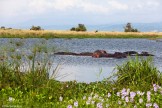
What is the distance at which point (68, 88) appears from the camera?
14648 millimetres

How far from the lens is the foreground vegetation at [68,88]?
1244 cm

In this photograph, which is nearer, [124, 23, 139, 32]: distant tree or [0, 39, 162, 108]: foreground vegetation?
[0, 39, 162, 108]: foreground vegetation

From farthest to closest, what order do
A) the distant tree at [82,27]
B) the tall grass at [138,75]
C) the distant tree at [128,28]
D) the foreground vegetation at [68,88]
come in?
1. the distant tree at [128,28]
2. the distant tree at [82,27]
3. the tall grass at [138,75]
4. the foreground vegetation at [68,88]

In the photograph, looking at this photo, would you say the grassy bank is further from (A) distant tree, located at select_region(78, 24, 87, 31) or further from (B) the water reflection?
(B) the water reflection

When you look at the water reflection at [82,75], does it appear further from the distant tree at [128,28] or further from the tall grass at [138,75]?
the distant tree at [128,28]

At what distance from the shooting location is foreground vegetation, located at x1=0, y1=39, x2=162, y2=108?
12.4 metres

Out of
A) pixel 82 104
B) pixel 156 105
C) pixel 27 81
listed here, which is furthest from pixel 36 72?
pixel 156 105

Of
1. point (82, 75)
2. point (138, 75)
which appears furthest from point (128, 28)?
point (138, 75)

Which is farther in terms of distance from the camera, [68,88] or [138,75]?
[138,75]

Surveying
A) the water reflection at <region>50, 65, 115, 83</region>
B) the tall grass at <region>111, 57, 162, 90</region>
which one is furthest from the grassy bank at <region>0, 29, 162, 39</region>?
the tall grass at <region>111, 57, 162, 90</region>

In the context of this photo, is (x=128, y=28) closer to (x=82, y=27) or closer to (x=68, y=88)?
→ (x=82, y=27)

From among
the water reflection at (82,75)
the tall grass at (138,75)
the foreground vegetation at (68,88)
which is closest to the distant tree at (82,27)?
the water reflection at (82,75)

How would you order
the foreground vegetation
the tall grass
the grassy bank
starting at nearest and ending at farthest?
the foreground vegetation → the tall grass → the grassy bank

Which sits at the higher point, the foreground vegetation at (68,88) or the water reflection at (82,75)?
the foreground vegetation at (68,88)
